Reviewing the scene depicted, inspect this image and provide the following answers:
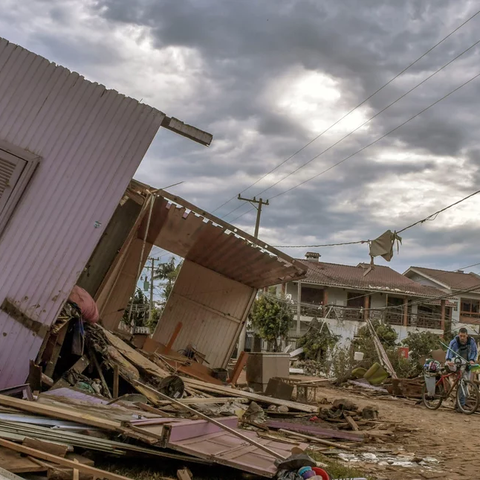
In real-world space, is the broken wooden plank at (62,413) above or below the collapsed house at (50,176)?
below

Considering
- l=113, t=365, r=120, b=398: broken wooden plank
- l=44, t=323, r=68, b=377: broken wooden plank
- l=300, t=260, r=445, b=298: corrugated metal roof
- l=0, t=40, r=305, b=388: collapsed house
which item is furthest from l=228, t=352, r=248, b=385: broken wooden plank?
l=300, t=260, r=445, b=298: corrugated metal roof

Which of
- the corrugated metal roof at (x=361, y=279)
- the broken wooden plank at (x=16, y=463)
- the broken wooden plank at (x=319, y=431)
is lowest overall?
the broken wooden plank at (x=16, y=463)

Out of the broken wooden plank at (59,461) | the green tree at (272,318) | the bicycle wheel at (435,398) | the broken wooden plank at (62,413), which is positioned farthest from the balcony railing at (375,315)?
the broken wooden plank at (59,461)

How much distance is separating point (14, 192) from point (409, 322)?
37.1 meters

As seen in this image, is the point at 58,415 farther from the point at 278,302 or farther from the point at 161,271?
the point at 161,271

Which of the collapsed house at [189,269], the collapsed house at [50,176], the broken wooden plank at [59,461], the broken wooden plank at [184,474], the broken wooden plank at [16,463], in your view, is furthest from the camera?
the collapsed house at [189,269]

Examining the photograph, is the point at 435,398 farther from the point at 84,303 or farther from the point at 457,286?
the point at 457,286

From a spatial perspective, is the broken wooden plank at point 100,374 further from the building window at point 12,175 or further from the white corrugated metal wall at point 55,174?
the building window at point 12,175

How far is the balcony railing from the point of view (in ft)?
122

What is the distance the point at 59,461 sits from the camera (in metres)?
4.48

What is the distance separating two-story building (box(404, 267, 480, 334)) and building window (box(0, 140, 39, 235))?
3920 centimetres

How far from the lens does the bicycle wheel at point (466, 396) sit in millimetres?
13203

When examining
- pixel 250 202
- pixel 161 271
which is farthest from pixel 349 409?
pixel 161 271

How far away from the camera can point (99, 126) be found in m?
7.90
